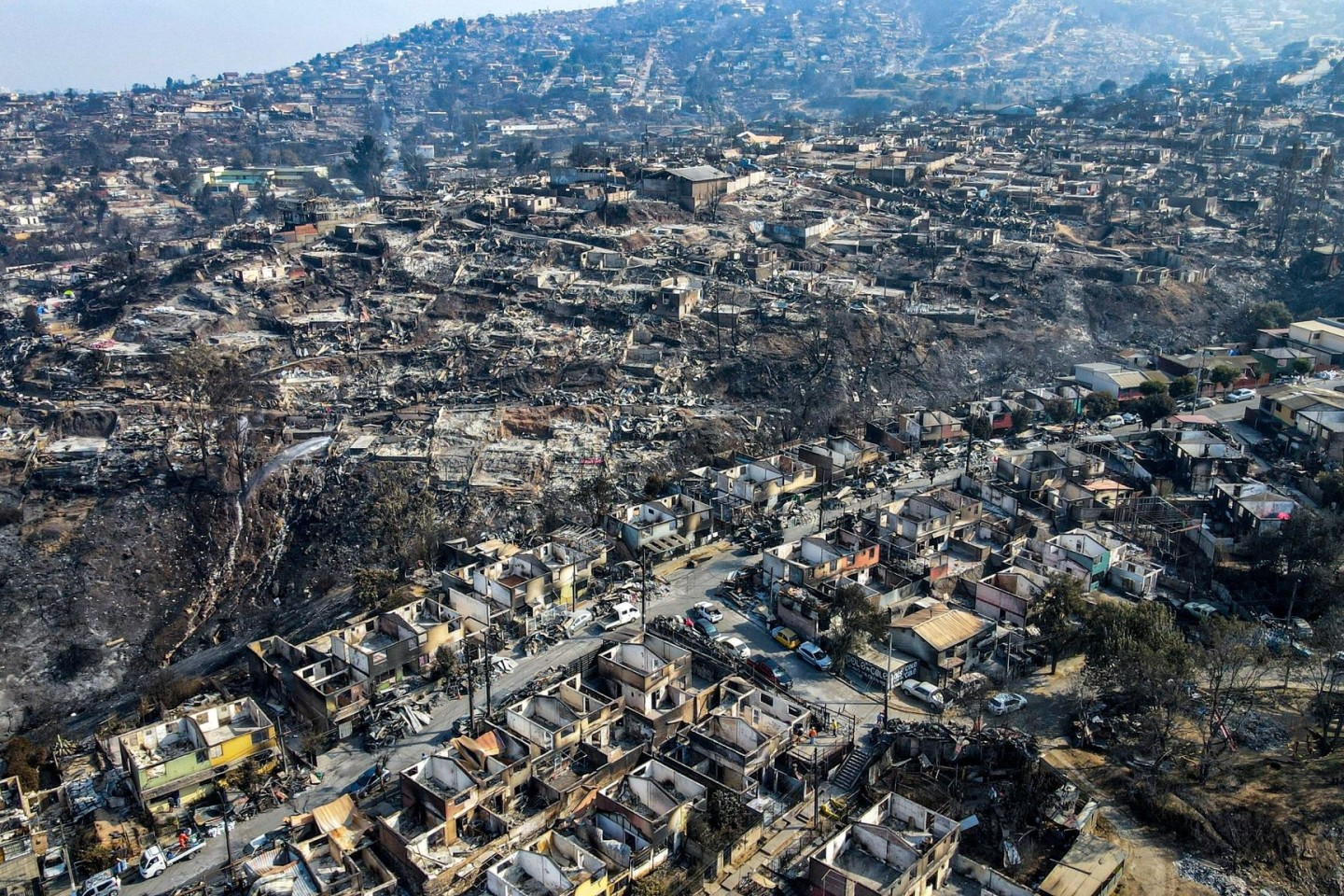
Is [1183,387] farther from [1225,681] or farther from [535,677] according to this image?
[535,677]

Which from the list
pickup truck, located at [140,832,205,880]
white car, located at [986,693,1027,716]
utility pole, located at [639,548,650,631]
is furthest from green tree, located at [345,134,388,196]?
white car, located at [986,693,1027,716]

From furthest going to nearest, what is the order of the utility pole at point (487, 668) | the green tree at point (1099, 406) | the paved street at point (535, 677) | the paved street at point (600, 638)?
the green tree at point (1099, 406), the utility pole at point (487, 668), the paved street at point (600, 638), the paved street at point (535, 677)

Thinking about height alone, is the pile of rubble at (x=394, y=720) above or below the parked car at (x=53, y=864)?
below

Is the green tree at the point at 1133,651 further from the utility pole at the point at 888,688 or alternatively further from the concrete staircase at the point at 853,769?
the concrete staircase at the point at 853,769

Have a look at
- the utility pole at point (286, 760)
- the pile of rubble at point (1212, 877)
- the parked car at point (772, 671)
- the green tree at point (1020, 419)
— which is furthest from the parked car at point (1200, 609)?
the utility pole at point (286, 760)

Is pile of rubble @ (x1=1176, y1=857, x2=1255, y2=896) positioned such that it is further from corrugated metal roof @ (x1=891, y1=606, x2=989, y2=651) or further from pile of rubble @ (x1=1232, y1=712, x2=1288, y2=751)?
corrugated metal roof @ (x1=891, y1=606, x2=989, y2=651)

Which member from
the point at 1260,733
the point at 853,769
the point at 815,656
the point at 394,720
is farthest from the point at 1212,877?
the point at 394,720
